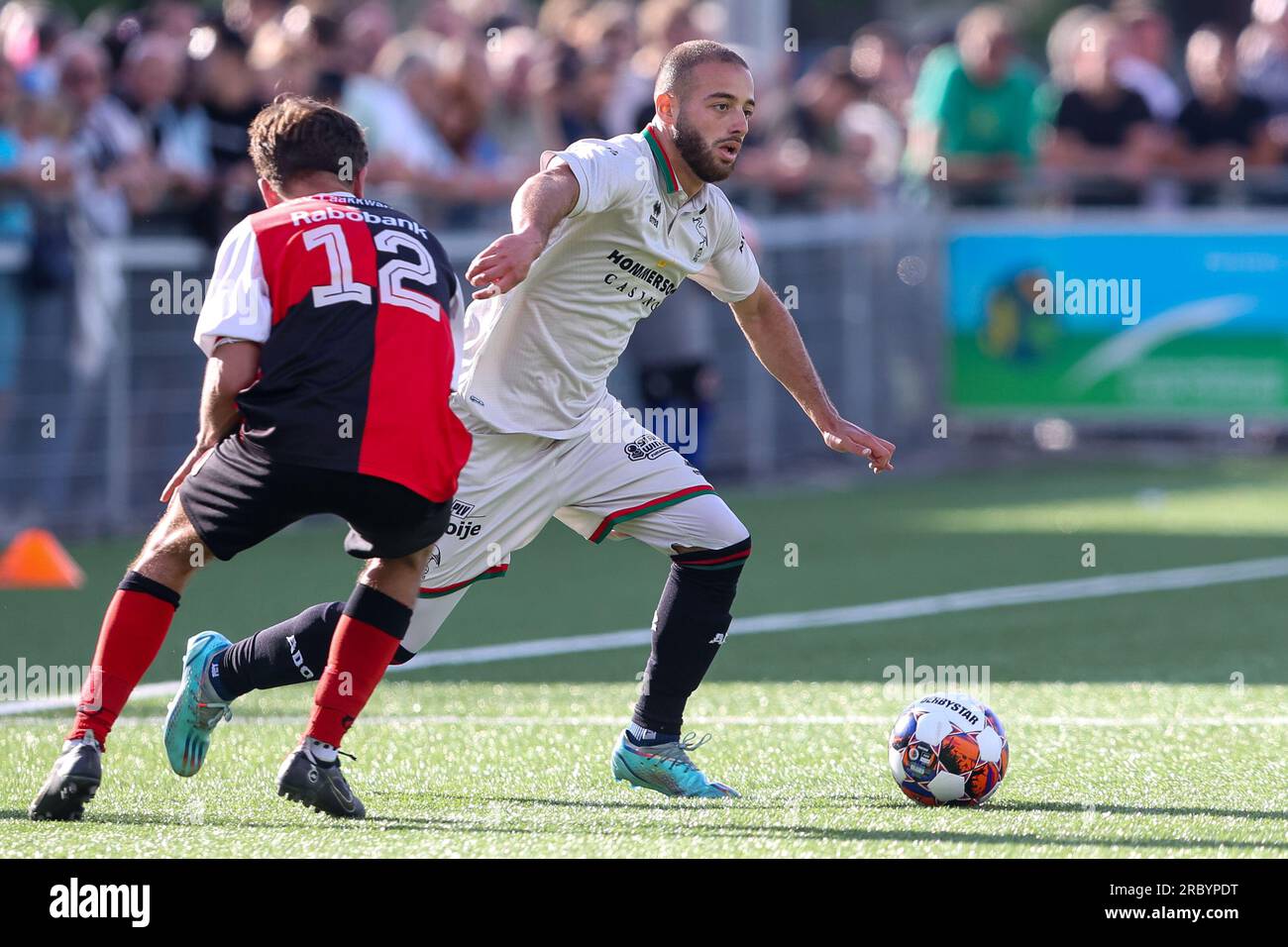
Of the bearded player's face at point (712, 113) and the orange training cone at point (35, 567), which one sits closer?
the bearded player's face at point (712, 113)

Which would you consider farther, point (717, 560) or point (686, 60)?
point (717, 560)

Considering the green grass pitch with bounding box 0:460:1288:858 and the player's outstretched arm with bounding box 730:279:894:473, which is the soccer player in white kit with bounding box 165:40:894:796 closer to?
the player's outstretched arm with bounding box 730:279:894:473

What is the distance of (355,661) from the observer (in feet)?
19.0

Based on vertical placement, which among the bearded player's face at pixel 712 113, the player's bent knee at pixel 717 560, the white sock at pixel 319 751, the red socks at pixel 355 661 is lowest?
the white sock at pixel 319 751

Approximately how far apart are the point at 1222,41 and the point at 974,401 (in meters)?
3.60

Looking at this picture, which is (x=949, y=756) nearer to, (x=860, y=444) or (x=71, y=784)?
(x=860, y=444)

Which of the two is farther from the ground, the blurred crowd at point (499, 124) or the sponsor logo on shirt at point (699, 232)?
the blurred crowd at point (499, 124)

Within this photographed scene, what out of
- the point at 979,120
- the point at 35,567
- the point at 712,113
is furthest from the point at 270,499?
the point at 979,120

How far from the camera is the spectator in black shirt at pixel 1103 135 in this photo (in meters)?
16.7

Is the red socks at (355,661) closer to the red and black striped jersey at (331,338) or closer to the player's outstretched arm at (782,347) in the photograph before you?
the red and black striped jersey at (331,338)

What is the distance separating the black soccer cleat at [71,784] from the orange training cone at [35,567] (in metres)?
4.98

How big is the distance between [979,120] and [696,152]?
1111cm
